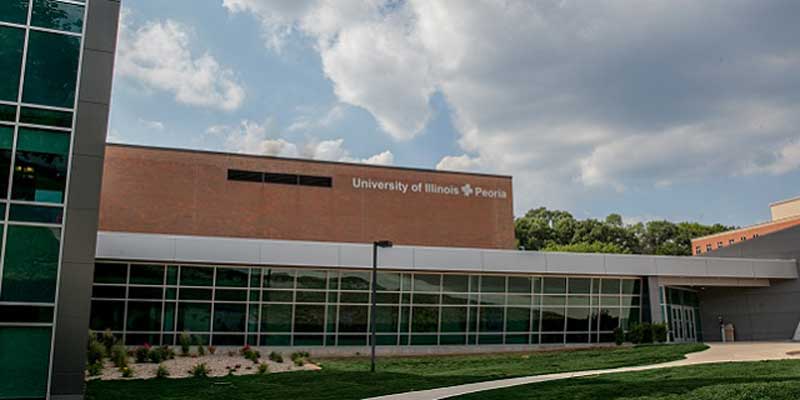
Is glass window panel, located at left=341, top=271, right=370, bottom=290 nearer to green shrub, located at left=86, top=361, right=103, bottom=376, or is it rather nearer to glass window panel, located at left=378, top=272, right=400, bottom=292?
glass window panel, located at left=378, top=272, right=400, bottom=292

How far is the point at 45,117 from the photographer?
15.4m

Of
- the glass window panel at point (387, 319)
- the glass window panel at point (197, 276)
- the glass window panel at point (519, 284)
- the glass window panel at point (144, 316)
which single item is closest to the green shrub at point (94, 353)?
the glass window panel at point (144, 316)

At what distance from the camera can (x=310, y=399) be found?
15.4m

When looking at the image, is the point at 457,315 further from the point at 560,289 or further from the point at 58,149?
the point at 58,149

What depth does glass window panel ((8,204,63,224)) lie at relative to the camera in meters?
14.8

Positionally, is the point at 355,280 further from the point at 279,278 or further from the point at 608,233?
the point at 608,233

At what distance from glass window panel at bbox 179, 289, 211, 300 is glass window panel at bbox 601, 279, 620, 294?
18891 mm

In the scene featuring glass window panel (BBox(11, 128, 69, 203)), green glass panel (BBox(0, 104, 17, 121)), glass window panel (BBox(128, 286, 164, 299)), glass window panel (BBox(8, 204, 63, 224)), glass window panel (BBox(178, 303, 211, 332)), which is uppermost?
green glass panel (BBox(0, 104, 17, 121))

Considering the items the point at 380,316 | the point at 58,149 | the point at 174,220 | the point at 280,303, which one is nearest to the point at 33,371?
the point at 58,149

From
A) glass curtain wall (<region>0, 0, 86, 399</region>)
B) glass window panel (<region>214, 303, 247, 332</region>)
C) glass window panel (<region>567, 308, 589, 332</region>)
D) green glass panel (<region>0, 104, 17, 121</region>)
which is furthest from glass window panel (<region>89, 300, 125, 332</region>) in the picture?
glass window panel (<region>567, 308, 589, 332</region>)

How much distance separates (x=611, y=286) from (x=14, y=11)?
27.7 metres

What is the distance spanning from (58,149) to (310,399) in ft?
27.0

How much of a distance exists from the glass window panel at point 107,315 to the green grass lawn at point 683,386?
57.5ft

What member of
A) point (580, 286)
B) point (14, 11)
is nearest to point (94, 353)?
point (14, 11)
